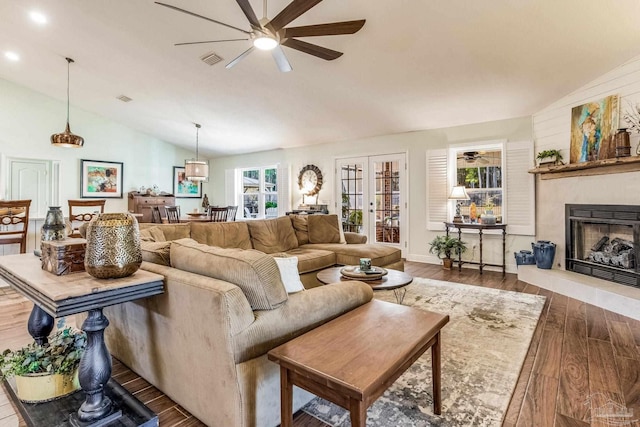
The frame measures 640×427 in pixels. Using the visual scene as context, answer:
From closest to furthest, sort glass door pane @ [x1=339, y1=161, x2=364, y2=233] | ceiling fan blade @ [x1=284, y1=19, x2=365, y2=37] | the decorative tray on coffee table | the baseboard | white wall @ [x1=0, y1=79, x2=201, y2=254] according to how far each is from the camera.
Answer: ceiling fan blade @ [x1=284, y1=19, x2=365, y2=37] < the decorative tray on coffee table < the baseboard < white wall @ [x1=0, y1=79, x2=201, y2=254] < glass door pane @ [x1=339, y1=161, x2=364, y2=233]

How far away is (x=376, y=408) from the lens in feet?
5.81

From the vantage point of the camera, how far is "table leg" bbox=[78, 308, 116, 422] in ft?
5.01

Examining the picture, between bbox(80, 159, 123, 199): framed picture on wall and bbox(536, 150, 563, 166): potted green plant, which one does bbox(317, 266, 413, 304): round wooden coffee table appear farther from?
bbox(80, 159, 123, 199): framed picture on wall

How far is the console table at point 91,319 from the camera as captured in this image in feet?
4.54

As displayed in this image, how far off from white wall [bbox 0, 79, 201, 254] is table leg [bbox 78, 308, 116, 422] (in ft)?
17.4

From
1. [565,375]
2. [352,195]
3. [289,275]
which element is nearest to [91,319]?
[289,275]

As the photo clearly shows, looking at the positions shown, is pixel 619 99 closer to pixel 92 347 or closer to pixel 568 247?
pixel 568 247

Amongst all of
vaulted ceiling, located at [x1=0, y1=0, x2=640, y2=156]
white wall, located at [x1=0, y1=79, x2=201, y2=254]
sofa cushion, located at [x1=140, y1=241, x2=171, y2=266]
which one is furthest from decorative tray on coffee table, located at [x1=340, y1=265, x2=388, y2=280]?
white wall, located at [x1=0, y1=79, x2=201, y2=254]

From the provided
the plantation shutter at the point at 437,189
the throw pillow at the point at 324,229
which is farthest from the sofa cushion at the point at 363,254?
the plantation shutter at the point at 437,189

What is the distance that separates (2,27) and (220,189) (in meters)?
5.33

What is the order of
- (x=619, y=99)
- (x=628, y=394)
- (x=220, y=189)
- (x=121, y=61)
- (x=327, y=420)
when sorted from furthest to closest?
(x=220, y=189) < (x=121, y=61) < (x=619, y=99) < (x=628, y=394) < (x=327, y=420)

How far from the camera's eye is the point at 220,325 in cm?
142

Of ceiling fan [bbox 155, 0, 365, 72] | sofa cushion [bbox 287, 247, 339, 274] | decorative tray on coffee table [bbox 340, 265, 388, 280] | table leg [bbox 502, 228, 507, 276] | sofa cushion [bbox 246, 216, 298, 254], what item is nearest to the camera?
ceiling fan [bbox 155, 0, 365, 72]

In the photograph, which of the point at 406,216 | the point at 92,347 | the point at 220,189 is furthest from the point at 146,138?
the point at 92,347
